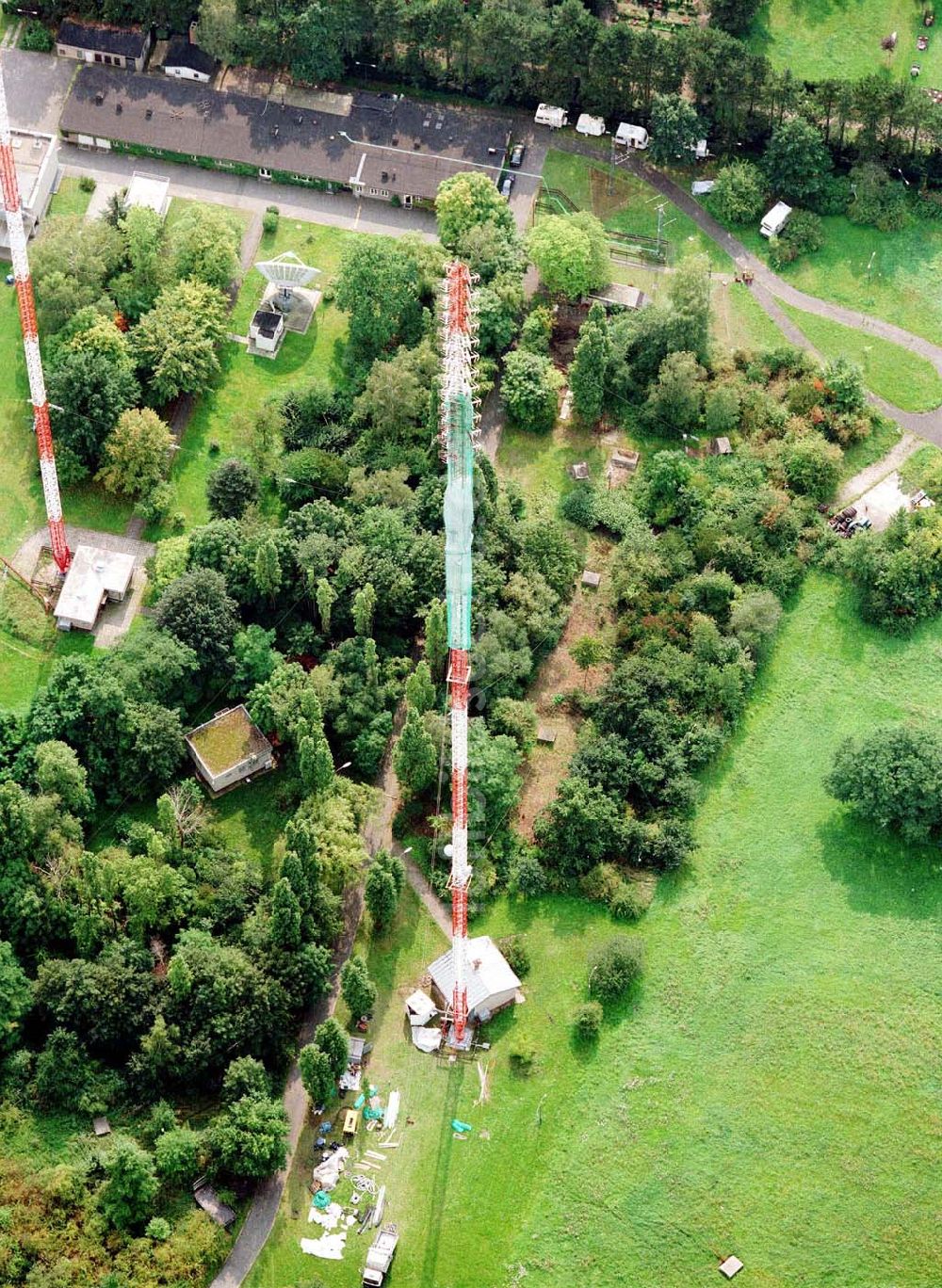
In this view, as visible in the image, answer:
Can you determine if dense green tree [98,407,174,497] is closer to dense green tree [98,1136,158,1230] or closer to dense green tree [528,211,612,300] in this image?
dense green tree [528,211,612,300]

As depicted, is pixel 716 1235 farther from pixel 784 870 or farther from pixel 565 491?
pixel 565 491

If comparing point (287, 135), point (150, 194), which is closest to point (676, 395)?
point (287, 135)

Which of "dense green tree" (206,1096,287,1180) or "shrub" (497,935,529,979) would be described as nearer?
"dense green tree" (206,1096,287,1180)

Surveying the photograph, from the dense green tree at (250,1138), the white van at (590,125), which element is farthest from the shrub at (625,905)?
the white van at (590,125)

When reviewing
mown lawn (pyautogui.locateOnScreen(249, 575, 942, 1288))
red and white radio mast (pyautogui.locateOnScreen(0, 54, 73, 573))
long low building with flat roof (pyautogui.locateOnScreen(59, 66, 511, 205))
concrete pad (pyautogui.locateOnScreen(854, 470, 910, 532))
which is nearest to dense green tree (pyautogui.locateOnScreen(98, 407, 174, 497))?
red and white radio mast (pyautogui.locateOnScreen(0, 54, 73, 573))

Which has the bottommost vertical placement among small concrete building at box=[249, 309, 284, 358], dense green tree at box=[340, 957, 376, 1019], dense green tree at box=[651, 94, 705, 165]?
dense green tree at box=[340, 957, 376, 1019]

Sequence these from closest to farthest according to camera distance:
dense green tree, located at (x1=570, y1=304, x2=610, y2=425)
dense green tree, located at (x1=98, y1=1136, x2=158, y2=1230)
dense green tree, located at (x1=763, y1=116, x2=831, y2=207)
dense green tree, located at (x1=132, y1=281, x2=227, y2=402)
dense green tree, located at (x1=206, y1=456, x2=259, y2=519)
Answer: dense green tree, located at (x1=98, y1=1136, x2=158, y2=1230) → dense green tree, located at (x1=206, y1=456, x2=259, y2=519) → dense green tree, located at (x1=132, y1=281, x2=227, y2=402) → dense green tree, located at (x1=570, y1=304, x2=610, y2=425) → dense green tree, located at (x1=763, y1=116, x2=831, y2=207)

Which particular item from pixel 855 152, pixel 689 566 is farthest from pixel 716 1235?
pixel 855 152
